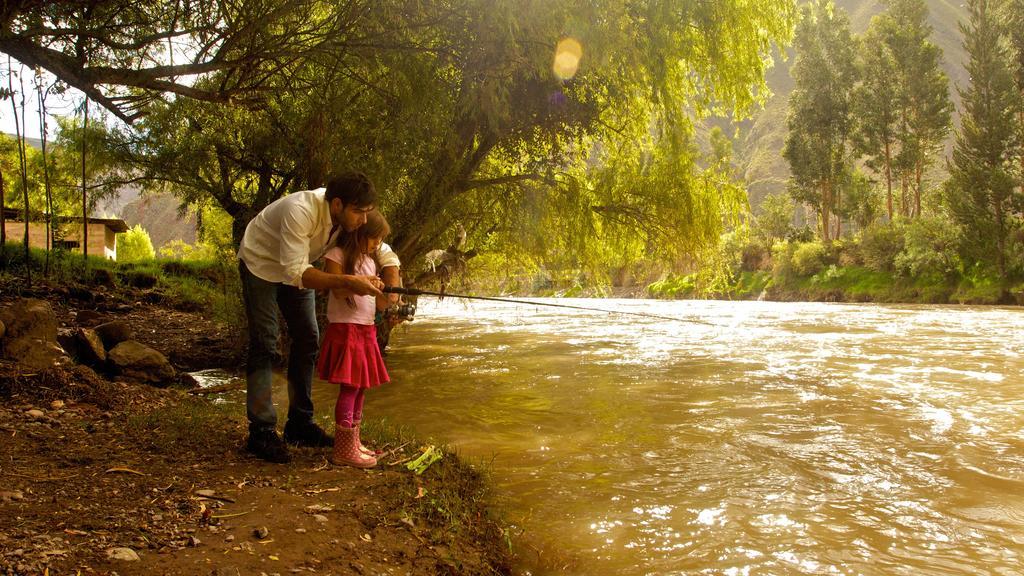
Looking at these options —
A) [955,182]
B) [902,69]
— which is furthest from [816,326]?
[902,69]

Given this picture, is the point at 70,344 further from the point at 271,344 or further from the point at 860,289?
Result: the point at 860,289

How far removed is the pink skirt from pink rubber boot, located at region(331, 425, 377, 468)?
0.29m

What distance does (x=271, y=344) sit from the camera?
13.1ft

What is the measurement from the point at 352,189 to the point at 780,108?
7099 inches

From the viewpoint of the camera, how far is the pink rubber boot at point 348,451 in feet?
12.7

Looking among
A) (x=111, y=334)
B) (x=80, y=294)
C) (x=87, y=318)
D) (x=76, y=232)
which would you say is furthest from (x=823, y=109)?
(x=111, y=334)

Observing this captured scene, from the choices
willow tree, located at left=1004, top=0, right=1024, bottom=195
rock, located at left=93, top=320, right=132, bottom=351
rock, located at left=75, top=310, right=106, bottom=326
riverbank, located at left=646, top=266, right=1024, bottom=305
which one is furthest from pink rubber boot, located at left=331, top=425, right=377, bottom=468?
willow tree, located at left=1004, top=0, right=1024, bottom=195

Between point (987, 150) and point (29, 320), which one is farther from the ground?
point (987, 150)

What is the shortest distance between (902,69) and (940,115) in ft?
13.1

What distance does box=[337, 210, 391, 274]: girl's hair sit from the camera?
3.86 metres

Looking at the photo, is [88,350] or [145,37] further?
[88,350]

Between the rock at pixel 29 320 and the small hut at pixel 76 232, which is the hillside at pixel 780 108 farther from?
the rock at pixel 29 320

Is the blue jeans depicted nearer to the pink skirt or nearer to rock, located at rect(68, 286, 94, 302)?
the pink skirt

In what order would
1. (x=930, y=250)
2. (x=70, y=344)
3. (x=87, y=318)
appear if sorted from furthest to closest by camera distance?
(x=930, y=250) → (x=87, y=318) → (x=70, y=344)
